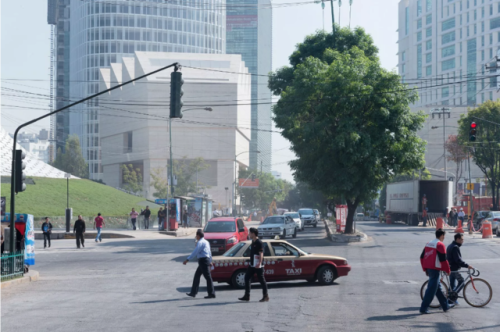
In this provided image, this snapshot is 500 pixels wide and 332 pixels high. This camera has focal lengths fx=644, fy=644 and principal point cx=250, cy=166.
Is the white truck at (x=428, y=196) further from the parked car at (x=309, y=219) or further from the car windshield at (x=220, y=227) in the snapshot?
the car windshield at (x=220, y=227)

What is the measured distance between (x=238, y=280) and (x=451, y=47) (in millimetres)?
137914

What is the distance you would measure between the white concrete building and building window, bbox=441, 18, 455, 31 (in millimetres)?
50458

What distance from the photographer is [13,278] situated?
59.6ft

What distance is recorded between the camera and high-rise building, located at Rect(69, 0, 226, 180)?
14638cm

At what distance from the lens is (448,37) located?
472 feet

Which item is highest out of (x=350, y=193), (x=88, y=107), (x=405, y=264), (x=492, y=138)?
(x=88, y=107)

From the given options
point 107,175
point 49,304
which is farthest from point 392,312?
point 107,175

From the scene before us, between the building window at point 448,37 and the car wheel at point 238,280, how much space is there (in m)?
138

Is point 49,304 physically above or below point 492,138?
below

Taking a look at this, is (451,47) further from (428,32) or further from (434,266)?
(434,266)

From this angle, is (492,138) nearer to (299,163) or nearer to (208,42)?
(299,163)

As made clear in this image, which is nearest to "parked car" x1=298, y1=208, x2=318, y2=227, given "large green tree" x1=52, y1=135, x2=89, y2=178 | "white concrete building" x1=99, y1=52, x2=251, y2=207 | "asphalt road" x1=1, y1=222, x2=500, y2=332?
"asphalt road" x1=1, y1=222, x2=500, y2=332

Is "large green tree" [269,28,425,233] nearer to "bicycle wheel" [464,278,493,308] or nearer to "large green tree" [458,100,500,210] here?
"bicycle wheel" [464,278,493,308]

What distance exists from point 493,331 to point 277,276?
7.07 meters
